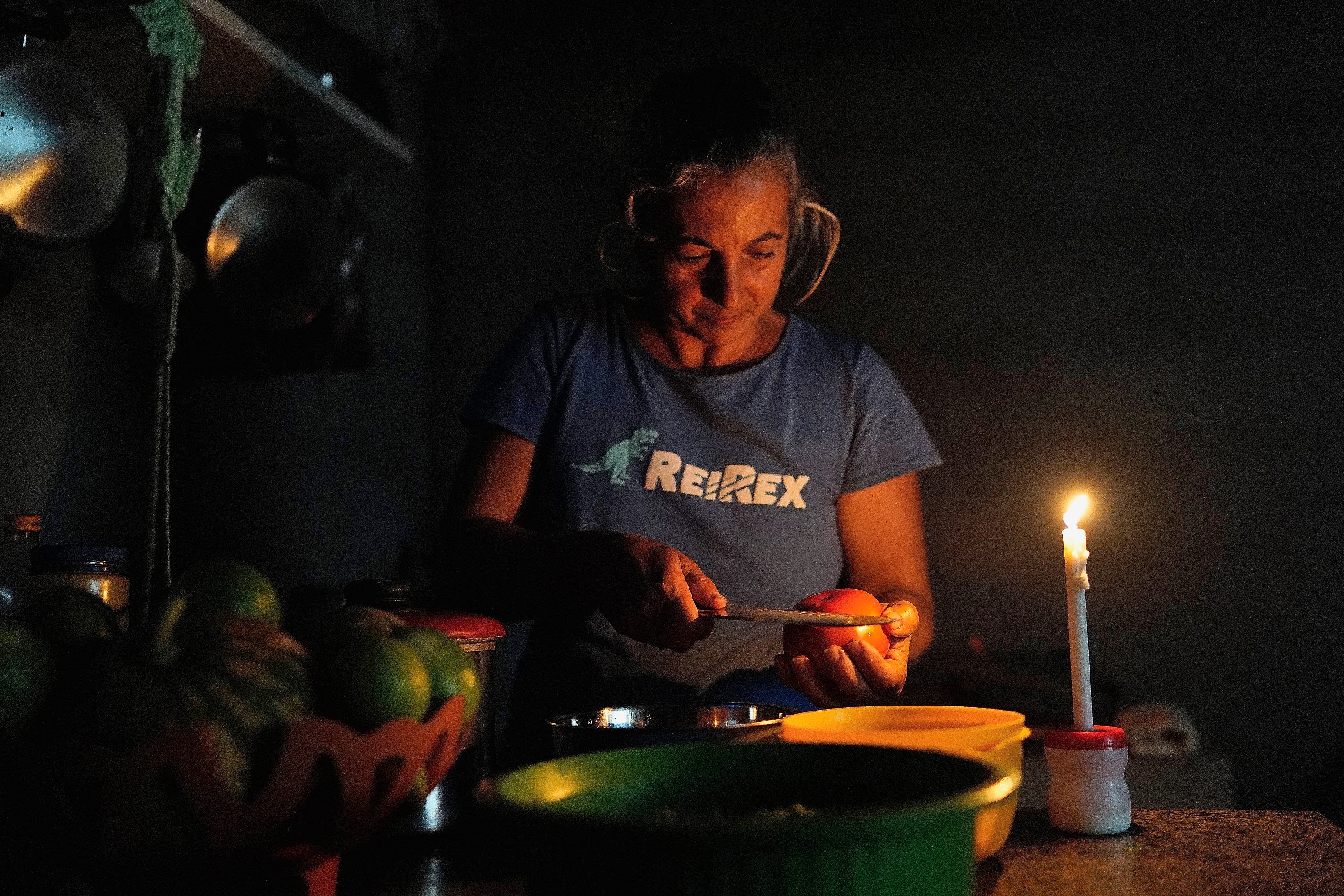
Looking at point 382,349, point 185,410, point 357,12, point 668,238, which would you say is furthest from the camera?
point 382,349

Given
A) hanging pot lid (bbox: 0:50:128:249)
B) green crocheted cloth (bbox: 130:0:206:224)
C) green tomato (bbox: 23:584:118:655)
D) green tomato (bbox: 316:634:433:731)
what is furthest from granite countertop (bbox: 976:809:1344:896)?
hanging pot lid (bbox: 0:50:128:249)

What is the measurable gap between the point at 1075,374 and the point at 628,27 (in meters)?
1.70

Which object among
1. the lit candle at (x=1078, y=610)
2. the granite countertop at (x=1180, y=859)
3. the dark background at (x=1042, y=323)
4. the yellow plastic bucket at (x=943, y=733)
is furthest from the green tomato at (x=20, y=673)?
the dark background at (x=1042, y=323)

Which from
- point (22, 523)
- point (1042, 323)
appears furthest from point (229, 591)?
point (1042, 323)

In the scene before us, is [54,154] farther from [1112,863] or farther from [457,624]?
[1112,863]

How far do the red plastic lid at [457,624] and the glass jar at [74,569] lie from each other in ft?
1.19

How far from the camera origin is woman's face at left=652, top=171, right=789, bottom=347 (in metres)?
1.44

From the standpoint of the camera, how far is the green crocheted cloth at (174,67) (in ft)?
4.77

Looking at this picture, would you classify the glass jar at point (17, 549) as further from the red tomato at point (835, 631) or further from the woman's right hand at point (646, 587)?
the red tomato at point (835, 631)

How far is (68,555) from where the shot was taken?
1.02 metres

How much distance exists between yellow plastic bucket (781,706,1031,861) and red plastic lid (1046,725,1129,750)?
5cm

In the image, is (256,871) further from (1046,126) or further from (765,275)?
(1046,126)

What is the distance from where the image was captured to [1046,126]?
2.99 metres

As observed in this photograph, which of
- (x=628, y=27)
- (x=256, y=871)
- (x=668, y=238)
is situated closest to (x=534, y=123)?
(x=628, y=27)
